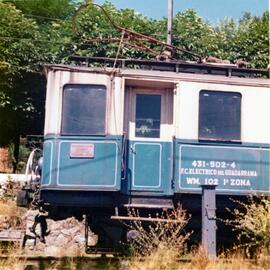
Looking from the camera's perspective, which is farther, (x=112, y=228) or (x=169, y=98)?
(x=112, y=228)

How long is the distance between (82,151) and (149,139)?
1.21 meters

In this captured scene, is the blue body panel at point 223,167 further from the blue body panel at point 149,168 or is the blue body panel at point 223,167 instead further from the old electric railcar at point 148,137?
the blue body panel at point 149,168

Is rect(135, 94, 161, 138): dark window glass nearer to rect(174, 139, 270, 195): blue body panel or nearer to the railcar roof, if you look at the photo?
the railcar roof

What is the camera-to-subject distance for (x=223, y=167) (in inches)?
354

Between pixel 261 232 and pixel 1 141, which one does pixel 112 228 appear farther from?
pixel 1 141

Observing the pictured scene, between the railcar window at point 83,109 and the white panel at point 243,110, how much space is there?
4.31ft

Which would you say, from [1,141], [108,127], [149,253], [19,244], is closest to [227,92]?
[108,127]

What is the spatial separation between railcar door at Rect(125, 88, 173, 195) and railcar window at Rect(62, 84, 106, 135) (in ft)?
1.85

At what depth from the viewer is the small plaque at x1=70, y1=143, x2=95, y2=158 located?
864 cm

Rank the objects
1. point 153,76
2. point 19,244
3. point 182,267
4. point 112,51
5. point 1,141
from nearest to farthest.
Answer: point 182,267 → point 153,76 → point 19,244 → point 112,51 → point 1,141

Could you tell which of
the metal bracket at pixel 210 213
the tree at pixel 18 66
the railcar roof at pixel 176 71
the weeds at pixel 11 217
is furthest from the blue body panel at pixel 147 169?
the tree at pixel 18 66

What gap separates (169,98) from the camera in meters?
9.34

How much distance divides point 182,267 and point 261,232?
132 cm

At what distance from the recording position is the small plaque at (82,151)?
864 centimetres
